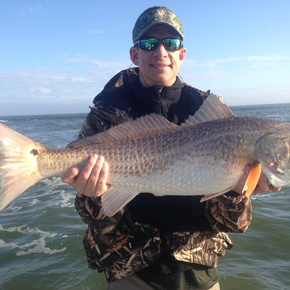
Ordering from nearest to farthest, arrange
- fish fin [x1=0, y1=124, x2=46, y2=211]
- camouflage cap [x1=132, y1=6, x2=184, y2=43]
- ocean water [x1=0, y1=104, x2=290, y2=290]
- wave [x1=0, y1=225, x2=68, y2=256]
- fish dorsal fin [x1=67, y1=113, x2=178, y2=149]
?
1. fish fin [x1=0, y1=124, x2=46, y2=211]
2. fish dorsal fin [x1=67, y1=113, x2=178, y2=149]
3. camouflage cap [x1=132, y1=6, x2=184, y2=43]
4. ocean water [x1=0, y1=104, x2=290, y2=290]
5. wave [x1=0, y1=225, x2=68, y2=256]

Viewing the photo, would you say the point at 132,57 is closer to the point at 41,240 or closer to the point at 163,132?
the point at 163,132

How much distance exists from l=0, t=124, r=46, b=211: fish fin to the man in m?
0.37

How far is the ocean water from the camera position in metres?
4.80

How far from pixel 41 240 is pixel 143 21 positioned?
4951 mm

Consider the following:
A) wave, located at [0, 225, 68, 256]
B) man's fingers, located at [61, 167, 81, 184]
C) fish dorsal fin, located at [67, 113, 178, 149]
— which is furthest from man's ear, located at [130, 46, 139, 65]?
wave, located at [0, 225, 68, 256]

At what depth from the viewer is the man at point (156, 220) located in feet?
10.6

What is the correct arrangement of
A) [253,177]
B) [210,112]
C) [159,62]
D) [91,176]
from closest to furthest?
1. [253,177]
2. [91,176]
3. [210,112]
4. [159,62]

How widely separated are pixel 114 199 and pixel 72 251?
3.39 meters

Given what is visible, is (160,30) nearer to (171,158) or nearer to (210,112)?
(210,112)

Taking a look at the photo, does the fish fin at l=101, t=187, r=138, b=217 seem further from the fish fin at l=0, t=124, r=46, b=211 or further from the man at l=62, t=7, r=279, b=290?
the fish fin at l=0, t=124, r=46, b=211

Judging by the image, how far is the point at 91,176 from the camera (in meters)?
2.95

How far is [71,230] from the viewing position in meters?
6.65

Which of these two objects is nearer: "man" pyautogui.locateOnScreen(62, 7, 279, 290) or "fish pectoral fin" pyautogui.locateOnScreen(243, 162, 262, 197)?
"fish pectoral fin" pyautogui.locateOnScreen(243, 162, 262, 197)

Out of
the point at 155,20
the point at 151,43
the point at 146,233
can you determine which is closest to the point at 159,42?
the point at 151,43
